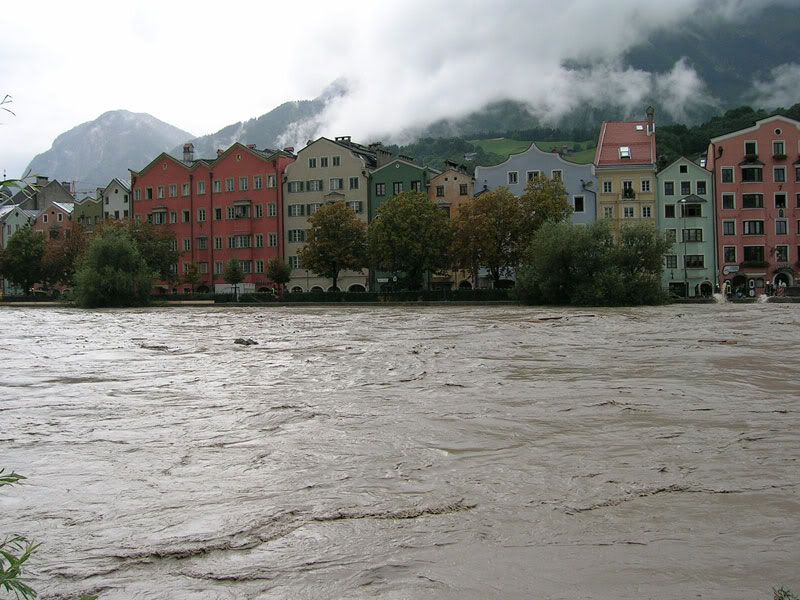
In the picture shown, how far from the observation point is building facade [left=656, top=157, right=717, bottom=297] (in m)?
74.4

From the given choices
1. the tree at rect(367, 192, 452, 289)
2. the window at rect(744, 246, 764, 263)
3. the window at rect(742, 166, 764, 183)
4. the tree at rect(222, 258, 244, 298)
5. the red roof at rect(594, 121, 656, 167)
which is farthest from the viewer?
the tree at rect(222, 258, 244, 298)

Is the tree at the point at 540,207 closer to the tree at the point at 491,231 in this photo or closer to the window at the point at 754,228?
the tree at the point at 491,231

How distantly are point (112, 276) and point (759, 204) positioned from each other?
6000 cm

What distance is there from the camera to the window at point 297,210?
3359 inches

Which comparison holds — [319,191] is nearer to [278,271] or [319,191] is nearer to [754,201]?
[278,271]

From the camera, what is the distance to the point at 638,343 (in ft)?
73.1

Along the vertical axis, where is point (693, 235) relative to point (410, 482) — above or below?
above

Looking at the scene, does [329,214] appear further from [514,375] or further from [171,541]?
[171,541]

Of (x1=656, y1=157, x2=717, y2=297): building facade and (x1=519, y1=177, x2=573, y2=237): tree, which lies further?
(x1=656, y1=157, x2=717, y2=297): building facade

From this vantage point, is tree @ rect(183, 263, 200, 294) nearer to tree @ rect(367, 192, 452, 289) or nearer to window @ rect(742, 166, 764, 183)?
tree @ rect(367, 192, 452, 289)

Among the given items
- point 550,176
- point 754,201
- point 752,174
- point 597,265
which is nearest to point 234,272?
point 550,176

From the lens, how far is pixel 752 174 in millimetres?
74500

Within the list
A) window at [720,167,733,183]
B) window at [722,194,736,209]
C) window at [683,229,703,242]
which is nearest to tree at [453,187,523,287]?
window at [683,229,703,242]

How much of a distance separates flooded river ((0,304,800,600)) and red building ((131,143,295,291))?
72.1 m
